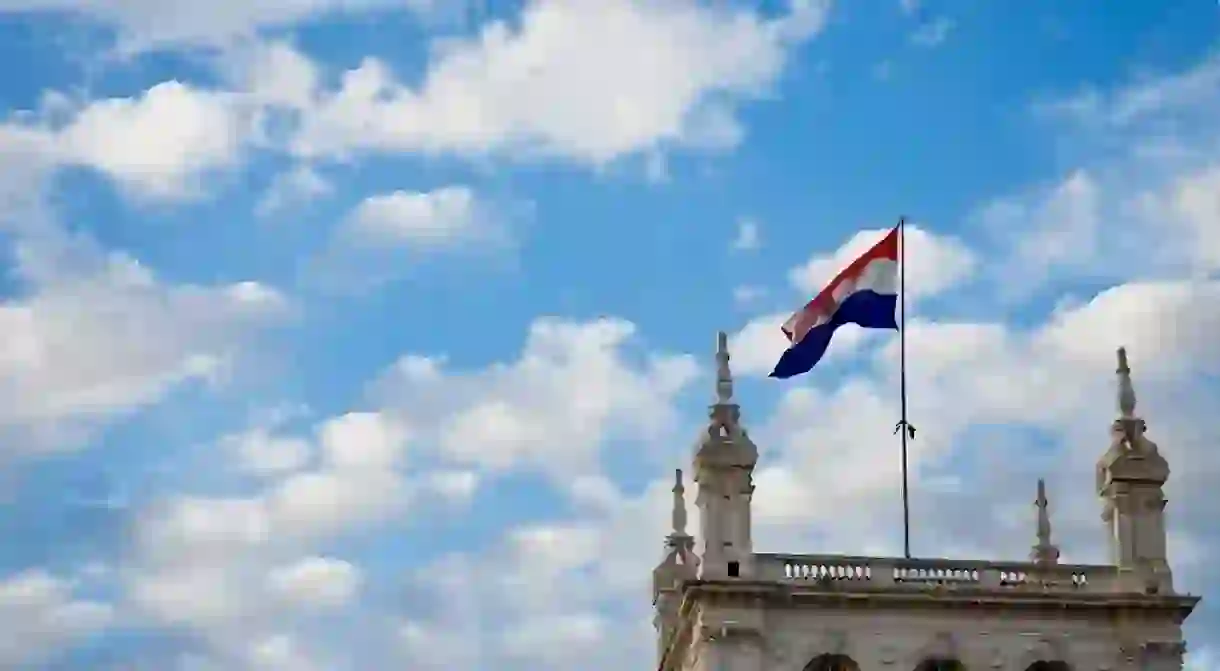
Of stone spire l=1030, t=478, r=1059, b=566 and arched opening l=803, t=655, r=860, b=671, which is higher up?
stone spire l=1030, t=478, r=1059, b=566

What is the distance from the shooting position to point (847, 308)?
69.9 metres

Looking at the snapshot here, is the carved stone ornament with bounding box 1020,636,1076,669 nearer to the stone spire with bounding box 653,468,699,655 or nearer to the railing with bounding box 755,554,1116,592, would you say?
the railing with bounding box 755,554,1116,592

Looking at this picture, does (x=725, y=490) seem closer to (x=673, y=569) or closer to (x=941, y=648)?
(x=941, y=648)

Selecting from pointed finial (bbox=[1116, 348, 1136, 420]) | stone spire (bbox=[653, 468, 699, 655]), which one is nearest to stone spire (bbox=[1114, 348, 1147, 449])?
pointed finial (bbox=[1116, 348, 1136, 420])

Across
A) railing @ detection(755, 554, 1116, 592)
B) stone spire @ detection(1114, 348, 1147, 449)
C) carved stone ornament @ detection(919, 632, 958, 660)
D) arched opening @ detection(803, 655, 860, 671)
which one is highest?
stone spire @ detection(1114, 348, 1147, 449)

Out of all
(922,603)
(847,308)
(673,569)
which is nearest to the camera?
(922,603)

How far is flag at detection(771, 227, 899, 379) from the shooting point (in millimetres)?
69500

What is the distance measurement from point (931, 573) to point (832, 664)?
13.3 ft

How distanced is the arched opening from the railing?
7.27 ft

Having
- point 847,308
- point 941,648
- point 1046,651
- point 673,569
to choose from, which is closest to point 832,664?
point 941,648

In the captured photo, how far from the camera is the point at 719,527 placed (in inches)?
2638

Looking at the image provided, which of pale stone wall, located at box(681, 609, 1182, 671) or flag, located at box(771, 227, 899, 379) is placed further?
flag, located at box(771, 227, 899, 379)

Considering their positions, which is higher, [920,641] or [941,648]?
[920,641]

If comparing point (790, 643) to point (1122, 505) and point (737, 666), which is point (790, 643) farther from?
point (1122, 505)
